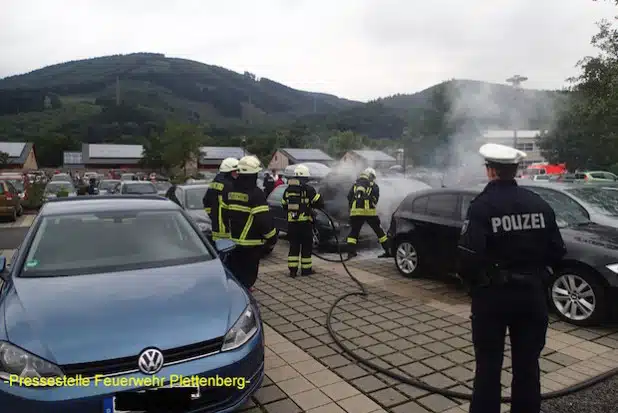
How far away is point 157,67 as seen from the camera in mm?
195125

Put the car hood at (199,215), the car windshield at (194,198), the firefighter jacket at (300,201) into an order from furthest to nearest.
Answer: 1. the car windshield at (194,198)
2. the car hood at (199,215)
3. the firefighter jacket at (300,201)

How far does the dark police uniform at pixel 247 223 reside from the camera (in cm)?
520

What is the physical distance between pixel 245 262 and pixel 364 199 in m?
3.52

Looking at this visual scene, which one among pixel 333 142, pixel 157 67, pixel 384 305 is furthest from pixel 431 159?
pixel 157 67

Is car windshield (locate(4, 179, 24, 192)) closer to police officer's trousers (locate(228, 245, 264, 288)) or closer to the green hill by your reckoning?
police officer's trousers (locate(228, 245, 264, 288))

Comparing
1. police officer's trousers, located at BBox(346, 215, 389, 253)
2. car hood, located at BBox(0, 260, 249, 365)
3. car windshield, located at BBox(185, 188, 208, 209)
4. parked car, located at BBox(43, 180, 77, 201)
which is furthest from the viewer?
parked car, located at BBox(43, 180, 77, 201)

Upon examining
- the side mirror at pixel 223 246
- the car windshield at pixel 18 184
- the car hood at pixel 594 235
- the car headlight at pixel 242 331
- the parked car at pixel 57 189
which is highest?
the car hood at pixel 594 235

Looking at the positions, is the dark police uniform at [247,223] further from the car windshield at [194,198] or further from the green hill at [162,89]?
the green hill at [162,89]

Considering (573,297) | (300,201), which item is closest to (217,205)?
(300,201)

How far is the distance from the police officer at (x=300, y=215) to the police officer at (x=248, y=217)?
2.09 meters

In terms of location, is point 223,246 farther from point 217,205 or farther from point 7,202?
point 7,202

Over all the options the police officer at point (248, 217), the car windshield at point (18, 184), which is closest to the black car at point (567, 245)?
the police officer at point (248, 217)

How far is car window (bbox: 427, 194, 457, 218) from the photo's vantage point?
6551mm

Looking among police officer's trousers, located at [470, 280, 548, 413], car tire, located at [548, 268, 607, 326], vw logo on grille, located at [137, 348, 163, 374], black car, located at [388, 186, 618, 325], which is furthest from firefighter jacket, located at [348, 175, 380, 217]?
vw logo on grille, located at [137, 348, 163, 374]
